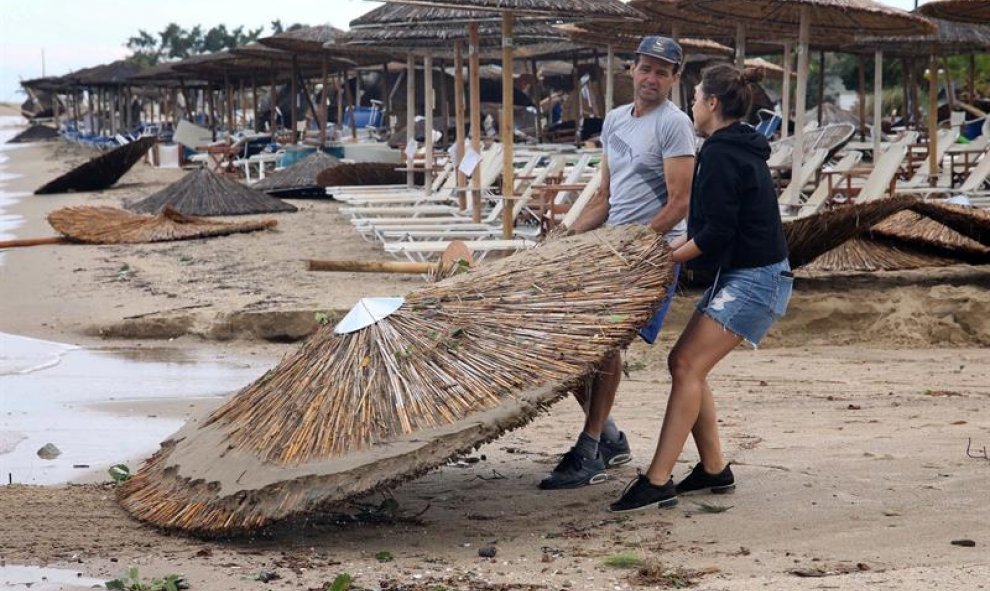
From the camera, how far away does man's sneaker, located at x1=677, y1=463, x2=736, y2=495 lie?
14.3 feet

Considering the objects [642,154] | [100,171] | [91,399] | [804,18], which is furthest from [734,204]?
[100,171]

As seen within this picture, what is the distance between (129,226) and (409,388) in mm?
10866

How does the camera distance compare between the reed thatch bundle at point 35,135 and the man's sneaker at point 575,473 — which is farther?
the reed thatch bundle at point 35,135

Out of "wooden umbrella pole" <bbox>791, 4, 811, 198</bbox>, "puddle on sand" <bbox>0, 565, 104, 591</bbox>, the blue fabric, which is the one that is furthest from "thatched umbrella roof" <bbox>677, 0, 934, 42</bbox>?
"puddle on sand" <bbox>0, 565, 104, 591</bbox>

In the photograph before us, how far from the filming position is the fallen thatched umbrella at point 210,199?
1719cm

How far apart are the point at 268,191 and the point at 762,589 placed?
58.2 feet

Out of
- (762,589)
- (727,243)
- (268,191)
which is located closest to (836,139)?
(268,191)

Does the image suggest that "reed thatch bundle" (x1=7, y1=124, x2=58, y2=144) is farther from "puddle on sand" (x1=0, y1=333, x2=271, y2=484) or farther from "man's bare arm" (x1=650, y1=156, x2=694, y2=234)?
"man's bare arm" (x1=650, y1=156, x2=694, y2=234)

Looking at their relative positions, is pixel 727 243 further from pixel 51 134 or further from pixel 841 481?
pixel 51 134

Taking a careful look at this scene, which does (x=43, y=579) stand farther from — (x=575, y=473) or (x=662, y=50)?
(x=662, y=50)

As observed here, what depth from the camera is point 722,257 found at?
162 inches

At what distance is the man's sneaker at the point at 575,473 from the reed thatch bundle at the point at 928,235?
4.86 meters

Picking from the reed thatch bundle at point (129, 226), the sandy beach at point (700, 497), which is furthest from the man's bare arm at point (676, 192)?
the reed thatch bundle at point (129, 226)

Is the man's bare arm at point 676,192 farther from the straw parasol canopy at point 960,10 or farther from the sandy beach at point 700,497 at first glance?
the straw parasol canopy at point 960,10
